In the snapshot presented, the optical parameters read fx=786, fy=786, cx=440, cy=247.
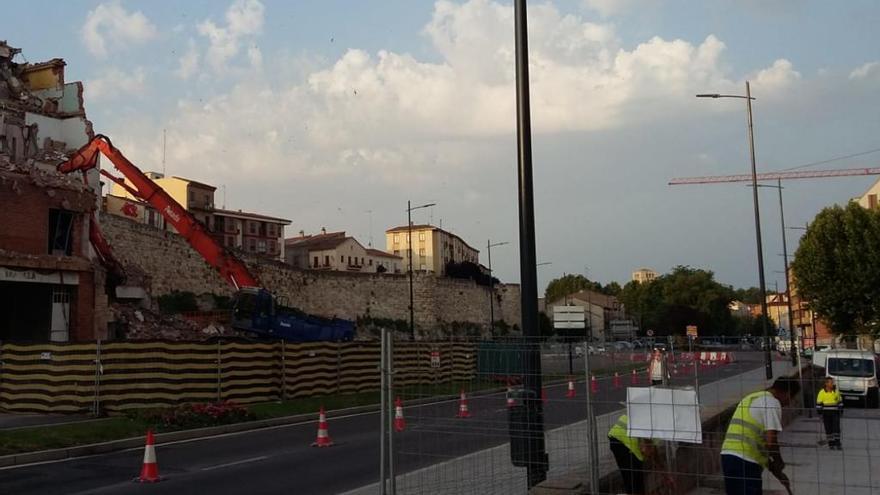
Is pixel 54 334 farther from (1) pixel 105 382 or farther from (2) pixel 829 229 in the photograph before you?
(2) pixel 829 229

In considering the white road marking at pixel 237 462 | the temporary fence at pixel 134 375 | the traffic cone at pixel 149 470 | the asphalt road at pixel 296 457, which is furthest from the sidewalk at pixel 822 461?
the temporary fence at pixel 134 375

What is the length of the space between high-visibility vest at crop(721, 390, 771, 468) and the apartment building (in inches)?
5188

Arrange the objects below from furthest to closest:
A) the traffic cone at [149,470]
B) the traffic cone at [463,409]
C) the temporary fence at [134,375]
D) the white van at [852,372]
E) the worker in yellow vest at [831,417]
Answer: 1. the temporary fence at [134,375]
2. the white van at [852,372]
3. the traffic cone at [149,470]
4. the worker in yellow vest at [831,417]
5. the traffic cone at [463,409]

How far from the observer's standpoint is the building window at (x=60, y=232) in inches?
1196

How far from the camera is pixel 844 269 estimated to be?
47688 mm

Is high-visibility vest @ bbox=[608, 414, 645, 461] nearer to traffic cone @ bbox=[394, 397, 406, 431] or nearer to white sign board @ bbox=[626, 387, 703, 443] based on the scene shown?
white sign board @ bbox=[626, 387, 703, 443]

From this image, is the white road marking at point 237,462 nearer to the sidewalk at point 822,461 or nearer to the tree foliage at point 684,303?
→ the sidewalk at point 822,461

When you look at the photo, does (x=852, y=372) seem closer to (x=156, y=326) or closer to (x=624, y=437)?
(x=624, y=437)

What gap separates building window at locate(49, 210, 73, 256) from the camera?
30.4 meters

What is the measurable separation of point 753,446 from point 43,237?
28544 millimetres

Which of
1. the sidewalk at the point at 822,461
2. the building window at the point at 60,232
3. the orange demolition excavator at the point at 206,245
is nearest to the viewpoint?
the sidewalk at the point at 822,461

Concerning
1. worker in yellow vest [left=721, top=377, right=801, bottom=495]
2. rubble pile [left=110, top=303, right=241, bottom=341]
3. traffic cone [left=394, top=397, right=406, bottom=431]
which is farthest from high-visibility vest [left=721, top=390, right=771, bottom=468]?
rubble pile [left=110, top=303, right=241, bottom=341]

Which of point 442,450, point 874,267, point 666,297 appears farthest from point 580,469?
point 666,297

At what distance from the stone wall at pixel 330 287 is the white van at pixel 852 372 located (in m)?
36.0
